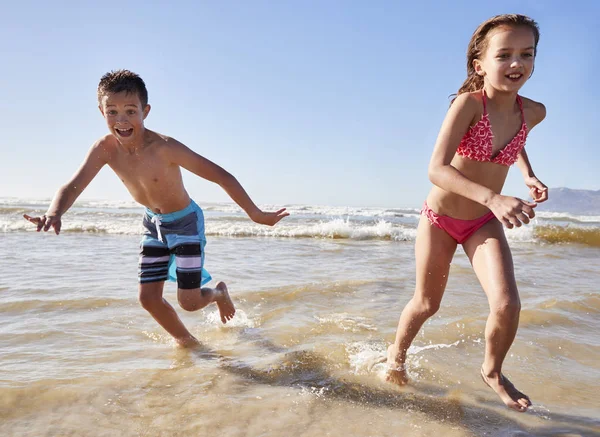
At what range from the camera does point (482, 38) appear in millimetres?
2627

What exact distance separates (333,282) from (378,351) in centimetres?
255

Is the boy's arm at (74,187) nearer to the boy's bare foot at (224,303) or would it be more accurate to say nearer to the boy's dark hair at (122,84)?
the boy's dark hair at (122,84)

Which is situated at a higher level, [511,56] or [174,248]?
[511,56]

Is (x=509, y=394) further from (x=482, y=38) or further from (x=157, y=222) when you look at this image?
(x=157, y=222)

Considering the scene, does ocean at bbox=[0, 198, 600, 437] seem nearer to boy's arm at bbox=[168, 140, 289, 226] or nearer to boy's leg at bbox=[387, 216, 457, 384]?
boy's leg at bbox=[387, 216, 457, 384]

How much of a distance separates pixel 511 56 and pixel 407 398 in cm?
191

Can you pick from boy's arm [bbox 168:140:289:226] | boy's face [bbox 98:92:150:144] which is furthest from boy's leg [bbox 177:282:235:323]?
boy's face [bbox 98:92:150:144]

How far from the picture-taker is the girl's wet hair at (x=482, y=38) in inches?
97.5

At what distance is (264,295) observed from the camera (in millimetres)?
5156

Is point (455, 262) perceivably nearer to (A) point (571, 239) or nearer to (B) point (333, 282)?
(B) point (333, 282)

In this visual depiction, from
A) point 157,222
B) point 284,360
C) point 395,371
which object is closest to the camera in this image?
point 395,371

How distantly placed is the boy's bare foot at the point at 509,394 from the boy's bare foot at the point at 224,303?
218cm

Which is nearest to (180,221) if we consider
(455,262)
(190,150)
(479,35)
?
(190,150)

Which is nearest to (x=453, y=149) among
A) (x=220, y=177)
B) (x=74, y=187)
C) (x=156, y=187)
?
(x=220, y=177)
